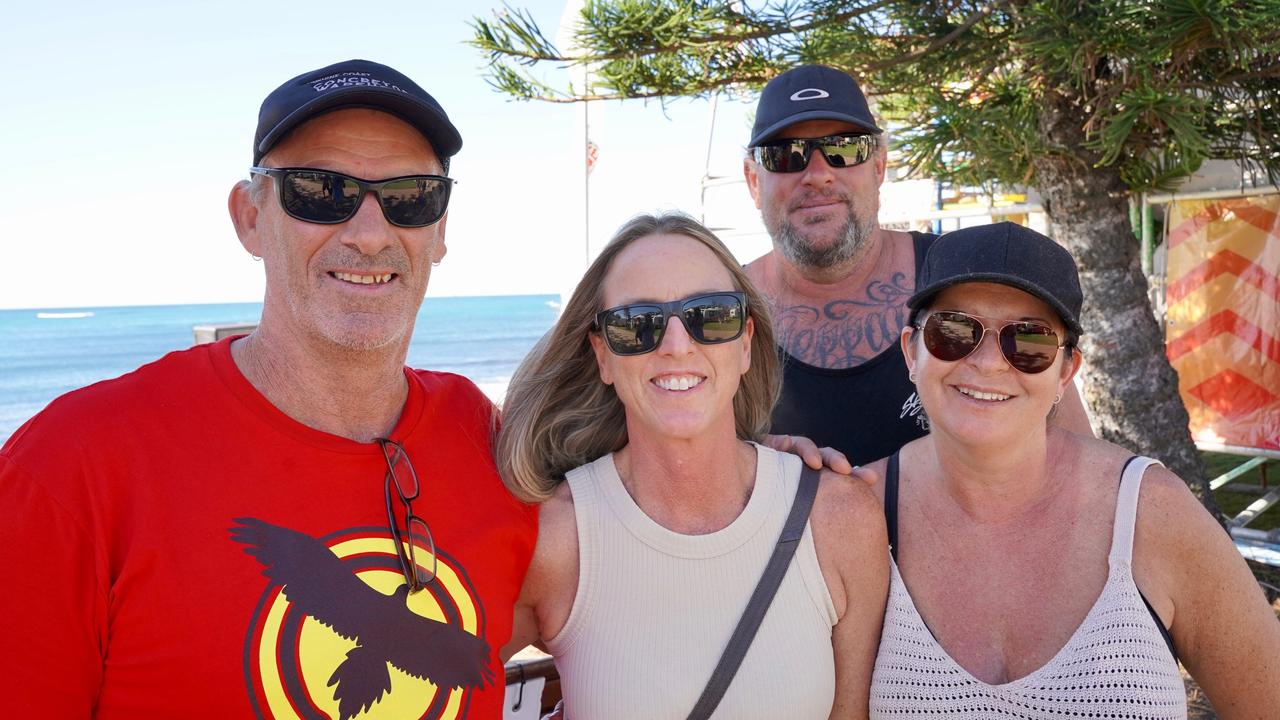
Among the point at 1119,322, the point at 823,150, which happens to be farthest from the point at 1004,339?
the point at 1119,322

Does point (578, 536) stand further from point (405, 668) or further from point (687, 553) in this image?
point (405, 668)

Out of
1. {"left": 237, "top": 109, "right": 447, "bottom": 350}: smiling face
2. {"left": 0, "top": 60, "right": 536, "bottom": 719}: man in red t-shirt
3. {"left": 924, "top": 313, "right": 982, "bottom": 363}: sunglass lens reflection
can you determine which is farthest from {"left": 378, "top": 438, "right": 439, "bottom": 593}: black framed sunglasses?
{"left": 924, "top": 313, "right": 982, "bottom": 363}: sunglass lens reflection

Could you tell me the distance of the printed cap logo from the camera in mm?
3141

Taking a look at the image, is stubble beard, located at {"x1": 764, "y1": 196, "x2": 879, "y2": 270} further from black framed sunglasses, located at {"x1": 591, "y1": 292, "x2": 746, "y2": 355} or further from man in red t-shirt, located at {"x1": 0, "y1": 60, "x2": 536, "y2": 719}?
man in red t-shirt, located at {"x1": 0, "y1": 60, "x2": 536, "y2": 719}

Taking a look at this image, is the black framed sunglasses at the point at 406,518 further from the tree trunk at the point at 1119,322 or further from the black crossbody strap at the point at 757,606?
the tree trunk at the point at 1119,322

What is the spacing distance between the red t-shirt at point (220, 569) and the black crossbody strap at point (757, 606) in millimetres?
470

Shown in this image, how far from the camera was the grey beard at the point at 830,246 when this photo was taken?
3135 millimetres

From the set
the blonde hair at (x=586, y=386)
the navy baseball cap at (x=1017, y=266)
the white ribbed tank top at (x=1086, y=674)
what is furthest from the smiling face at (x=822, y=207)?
the white ribbed tank top at (x=1086, y=674)

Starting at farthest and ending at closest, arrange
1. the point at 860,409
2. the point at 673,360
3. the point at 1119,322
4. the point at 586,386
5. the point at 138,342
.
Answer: the point at 138,342 < the point at 1119,322 < the point at 860,409 < the point at 586,386 < the point at 673,360

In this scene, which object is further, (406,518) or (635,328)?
(635,328)

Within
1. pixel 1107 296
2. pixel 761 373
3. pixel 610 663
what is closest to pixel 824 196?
pixel 761 373

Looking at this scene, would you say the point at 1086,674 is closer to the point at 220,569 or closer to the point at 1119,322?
the point at 220,569

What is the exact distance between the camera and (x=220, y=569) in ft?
5.52

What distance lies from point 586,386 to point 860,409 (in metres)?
0.85
